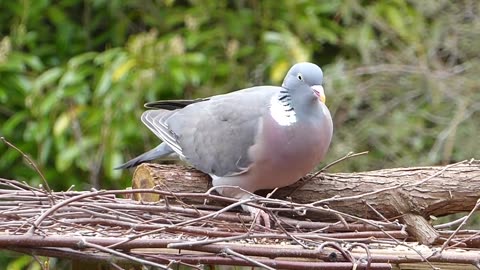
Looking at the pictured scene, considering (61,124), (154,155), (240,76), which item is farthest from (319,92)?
(240,76)

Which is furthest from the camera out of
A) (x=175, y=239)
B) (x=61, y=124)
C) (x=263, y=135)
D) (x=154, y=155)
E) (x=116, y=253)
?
(x=61, y=124)

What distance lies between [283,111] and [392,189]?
0.32 meters

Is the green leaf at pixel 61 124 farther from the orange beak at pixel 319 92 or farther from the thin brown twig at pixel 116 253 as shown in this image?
the thin brown twig at pixel 116 253

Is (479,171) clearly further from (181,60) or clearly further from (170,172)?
(181,60)

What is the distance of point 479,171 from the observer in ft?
7.02

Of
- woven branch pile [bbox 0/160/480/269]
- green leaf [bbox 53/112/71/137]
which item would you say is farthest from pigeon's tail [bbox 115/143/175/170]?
green leaf [bbox 53/112/71/137]

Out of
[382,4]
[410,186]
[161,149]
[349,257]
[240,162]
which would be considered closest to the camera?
[349,257]

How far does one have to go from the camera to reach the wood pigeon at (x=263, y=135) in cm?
215

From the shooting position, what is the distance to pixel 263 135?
2.20 metres

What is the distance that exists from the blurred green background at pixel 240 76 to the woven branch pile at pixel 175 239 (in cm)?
153

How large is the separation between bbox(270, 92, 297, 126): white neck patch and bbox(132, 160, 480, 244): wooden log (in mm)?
152

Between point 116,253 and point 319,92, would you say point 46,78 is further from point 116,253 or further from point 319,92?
point 116,253

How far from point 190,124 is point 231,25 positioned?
140cm

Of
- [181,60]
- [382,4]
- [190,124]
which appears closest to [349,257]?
[190,124]
